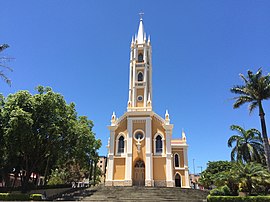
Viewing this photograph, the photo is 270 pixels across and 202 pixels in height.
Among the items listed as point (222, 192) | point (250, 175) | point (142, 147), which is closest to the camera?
point (250, 175)

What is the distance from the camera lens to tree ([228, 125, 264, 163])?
3086cm

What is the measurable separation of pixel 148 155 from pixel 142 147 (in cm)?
157

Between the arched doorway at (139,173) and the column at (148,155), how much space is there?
141 cm

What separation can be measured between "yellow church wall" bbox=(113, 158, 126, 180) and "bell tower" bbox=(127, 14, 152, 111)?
747cm

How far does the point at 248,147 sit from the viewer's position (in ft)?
103

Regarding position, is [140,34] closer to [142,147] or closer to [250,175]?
[142,147]

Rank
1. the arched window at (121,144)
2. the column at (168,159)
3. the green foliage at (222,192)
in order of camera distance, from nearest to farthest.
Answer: the green foliage at (222,192), the column at (168,159), the arched window at (121,144)

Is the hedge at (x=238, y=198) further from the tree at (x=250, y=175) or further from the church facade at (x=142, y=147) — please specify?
the church facade at (x=142, y=147)

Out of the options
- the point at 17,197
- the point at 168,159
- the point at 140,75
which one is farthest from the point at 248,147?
the point at 17,197

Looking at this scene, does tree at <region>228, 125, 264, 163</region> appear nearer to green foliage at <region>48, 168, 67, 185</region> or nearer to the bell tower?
the bell tower

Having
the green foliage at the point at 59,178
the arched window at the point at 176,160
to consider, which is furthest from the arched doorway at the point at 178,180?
the green foliage at the point at 59,178

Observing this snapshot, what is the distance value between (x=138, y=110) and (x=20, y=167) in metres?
16.6

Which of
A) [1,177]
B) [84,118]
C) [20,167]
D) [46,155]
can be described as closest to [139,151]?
[84,118]

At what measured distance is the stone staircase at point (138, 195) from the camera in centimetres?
2231
